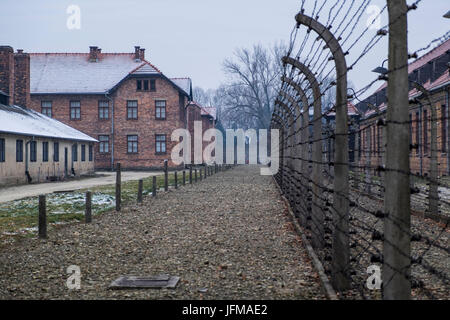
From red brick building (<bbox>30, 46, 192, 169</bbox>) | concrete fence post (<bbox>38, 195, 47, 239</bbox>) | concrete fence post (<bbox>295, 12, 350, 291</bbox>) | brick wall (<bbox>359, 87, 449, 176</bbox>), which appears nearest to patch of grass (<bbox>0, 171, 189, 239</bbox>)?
concrete fence post (<bbox>38, 195, 47, 239</bbox>)

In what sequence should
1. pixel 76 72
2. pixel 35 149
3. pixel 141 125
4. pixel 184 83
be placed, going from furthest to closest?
pixel 184 83 < pixel 76 72 < pixel 141 125 < pixel 35 149

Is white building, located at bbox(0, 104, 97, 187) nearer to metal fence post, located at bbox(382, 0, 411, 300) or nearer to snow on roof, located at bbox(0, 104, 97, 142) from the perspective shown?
snow on roof, located at bbox(0, 104, 97, 142)

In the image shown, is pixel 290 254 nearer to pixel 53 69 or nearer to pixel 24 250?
pixel 24 250

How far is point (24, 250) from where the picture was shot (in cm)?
732

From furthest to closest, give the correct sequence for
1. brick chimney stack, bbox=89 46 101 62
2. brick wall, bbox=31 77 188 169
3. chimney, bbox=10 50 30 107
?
brick chimney stack, bbox=89 46 101 62
brick wall, bbox=31 77 188 169
chimney, bbox=10 50 30 107

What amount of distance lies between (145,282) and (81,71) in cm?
4042

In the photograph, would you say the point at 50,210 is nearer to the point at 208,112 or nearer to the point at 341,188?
the point at 341,188

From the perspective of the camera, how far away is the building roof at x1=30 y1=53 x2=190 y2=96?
135 ft

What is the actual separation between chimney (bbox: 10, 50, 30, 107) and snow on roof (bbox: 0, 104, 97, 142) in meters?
0.80

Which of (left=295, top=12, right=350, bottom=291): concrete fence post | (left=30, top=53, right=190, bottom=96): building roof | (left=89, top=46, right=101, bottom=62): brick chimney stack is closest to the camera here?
(left=295, top=12, right=350, bottom=291): concrete fence post

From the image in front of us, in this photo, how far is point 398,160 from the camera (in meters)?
3.00

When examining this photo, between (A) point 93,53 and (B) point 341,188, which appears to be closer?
(B) point 341,188

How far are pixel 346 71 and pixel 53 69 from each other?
4273 cm

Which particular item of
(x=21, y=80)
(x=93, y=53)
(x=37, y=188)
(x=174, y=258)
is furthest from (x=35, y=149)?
(x=174, y=258)
